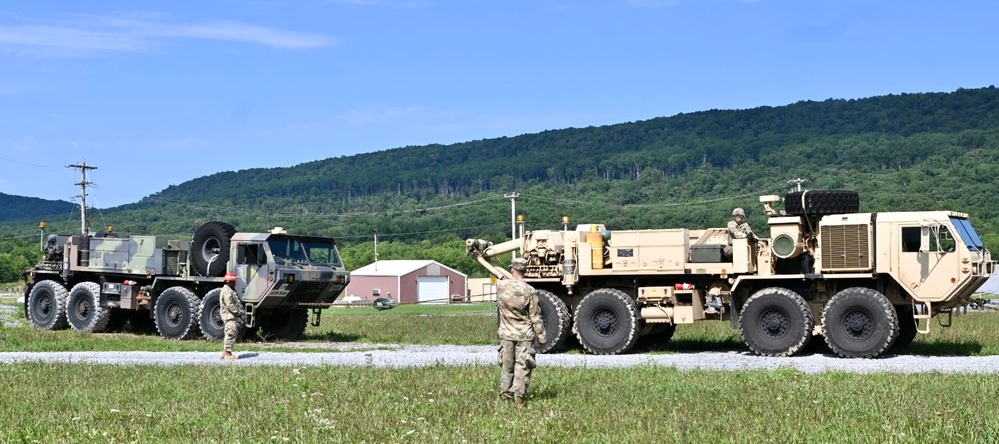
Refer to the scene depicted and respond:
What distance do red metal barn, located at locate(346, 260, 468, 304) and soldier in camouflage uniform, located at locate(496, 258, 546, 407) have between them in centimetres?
7010

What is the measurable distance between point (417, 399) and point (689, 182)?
145441 millimetres

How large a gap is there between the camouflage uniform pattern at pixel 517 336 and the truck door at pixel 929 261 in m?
9.31

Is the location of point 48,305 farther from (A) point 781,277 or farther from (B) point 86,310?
(A) point 781,277

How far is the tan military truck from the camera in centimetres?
2086

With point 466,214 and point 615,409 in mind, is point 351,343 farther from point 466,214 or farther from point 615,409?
point 466,214

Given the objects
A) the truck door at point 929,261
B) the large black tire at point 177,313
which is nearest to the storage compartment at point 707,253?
the truck door at point 929,261

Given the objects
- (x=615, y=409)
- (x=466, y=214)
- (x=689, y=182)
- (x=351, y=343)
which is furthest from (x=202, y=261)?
(x=689, y=182)

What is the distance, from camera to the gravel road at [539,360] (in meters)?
18.7

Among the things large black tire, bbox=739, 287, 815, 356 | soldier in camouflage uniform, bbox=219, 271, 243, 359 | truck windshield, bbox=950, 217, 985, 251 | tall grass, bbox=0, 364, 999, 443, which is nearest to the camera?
tall grass, bbox=0, 364, 999, 443

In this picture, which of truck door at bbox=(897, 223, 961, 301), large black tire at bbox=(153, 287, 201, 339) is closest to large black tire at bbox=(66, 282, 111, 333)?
large black tire at bbox=(153, 287, 201, 339)

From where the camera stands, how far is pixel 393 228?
14188 cm

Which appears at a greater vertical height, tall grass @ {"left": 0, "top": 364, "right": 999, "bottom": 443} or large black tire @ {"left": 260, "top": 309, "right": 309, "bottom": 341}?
large black tire @ {"left": 260, "top": 309, "right": 309, "bottom": 341}

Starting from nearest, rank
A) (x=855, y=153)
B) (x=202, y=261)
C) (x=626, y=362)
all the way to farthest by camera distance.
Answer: (x=626, y=362) → (x=202, y=261) → (x=855, y=153)

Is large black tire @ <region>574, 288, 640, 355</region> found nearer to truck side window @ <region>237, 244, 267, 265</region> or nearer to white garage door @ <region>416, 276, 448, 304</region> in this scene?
truck side window @ <region>237, 244, 267, 265</region>
